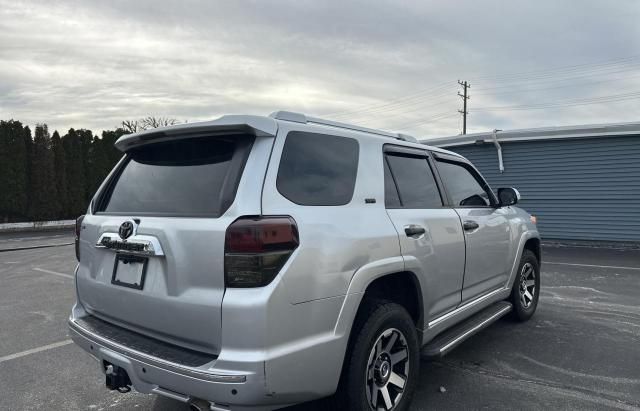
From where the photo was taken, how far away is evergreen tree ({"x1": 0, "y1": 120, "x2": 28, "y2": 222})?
21.8 meters

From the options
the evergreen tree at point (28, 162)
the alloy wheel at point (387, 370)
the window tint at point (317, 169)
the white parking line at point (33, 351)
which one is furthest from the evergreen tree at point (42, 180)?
the alloy wheel at point (387, 370)

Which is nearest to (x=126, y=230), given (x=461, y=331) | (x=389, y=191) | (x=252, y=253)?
(x=252, y=253)

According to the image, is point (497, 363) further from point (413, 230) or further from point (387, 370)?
point (413, 230)

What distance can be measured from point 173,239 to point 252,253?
467 millimetres

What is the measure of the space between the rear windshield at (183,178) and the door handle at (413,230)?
1.22 m

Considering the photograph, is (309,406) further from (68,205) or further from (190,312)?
(68,205)

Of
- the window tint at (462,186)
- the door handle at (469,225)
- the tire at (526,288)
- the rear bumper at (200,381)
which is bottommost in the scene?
the tire at (526,288)

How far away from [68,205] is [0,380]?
2387 cm

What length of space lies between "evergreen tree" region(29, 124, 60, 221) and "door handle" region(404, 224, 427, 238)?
80.9ft

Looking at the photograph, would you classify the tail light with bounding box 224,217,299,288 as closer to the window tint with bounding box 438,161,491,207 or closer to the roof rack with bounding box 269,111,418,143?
the roof rack with bounding box 269,111,418,143

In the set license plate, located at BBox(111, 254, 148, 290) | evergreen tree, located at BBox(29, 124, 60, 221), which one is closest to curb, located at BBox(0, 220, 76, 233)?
evergreen tree, located at BBox(29, 124, 60, 221)

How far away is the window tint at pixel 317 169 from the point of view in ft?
8.20

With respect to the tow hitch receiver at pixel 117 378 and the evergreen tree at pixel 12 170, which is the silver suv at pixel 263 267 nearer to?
the tow hitch receiver at pixel 117 378

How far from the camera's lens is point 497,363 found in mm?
4098
